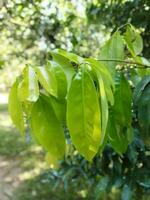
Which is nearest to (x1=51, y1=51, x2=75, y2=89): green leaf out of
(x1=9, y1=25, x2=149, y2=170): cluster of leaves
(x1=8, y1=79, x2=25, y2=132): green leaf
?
(x1=9, y1=25, x2=149, y2=170): cluster of leaves

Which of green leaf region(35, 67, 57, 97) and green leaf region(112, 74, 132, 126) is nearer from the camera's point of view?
green leaf region(35, 67, 57, 97)

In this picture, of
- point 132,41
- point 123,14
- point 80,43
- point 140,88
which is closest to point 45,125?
point 140,88

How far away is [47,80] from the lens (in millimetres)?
783

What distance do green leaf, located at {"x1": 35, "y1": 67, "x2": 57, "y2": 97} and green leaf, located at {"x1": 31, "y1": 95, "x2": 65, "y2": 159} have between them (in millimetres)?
29

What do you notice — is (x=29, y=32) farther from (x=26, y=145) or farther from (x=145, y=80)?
(x=26, y=145)

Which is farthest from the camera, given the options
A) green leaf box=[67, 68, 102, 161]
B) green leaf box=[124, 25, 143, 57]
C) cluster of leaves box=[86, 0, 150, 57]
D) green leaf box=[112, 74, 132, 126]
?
cluster of leaves box=[86, 0, 150, 57]

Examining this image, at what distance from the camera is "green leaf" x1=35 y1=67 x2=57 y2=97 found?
78 centimetres

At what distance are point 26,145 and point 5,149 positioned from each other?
13.4 inches

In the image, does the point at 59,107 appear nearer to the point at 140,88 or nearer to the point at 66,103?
the point at 66,103

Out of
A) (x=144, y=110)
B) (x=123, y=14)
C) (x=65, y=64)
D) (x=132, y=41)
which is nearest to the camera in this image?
(x=65, y=64)

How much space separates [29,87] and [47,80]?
46mm

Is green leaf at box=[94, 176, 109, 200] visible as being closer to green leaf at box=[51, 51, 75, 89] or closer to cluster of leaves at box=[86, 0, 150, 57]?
cluster of leaves at box=[86, 0, 150, 57]

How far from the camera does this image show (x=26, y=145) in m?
6.17

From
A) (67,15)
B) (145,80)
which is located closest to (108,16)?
(67,15)
